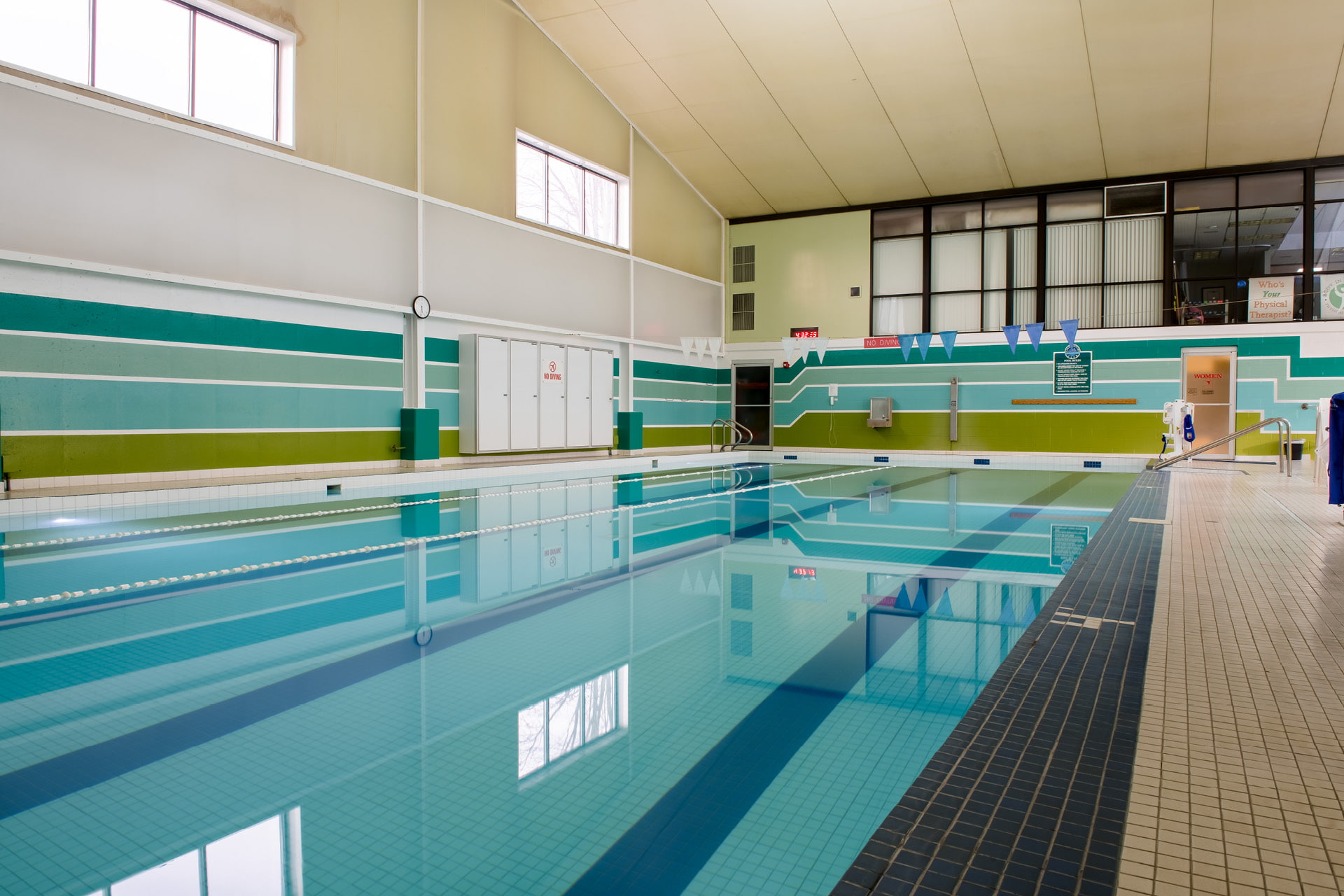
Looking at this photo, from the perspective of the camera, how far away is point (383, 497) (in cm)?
912

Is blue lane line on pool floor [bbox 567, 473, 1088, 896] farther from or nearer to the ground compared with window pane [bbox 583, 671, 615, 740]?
nearer to the ground

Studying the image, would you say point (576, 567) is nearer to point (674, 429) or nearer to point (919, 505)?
point (919, 505)

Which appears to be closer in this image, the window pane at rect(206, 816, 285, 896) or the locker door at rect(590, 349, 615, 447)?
the window pane at rect(206, 816, 285, 896)

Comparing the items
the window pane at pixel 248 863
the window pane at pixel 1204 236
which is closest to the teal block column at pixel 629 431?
the window pane at pixel 1204 236

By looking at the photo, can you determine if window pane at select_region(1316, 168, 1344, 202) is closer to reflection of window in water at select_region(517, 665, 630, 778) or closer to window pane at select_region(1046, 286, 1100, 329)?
window pane at select_region(1046, 286, 1100, 329)

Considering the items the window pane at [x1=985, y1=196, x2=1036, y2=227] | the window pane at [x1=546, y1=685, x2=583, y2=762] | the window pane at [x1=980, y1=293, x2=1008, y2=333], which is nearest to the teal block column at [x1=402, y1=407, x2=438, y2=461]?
the window pane at [x1=546, y1=685, x2=583, y2=762]

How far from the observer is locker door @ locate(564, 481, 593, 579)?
5.47m

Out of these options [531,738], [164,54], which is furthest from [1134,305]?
[531,738]

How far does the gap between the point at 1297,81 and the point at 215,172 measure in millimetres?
14577

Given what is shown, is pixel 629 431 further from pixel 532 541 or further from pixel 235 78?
pixel 532 541

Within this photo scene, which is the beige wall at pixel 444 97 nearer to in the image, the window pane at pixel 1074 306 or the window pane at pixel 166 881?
the window pane at pixel 1074 306

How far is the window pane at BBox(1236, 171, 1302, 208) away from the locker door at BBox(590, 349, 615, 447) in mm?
11561

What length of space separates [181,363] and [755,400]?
40.0ft

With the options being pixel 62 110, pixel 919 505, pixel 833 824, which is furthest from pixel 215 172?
pixel 833 824
